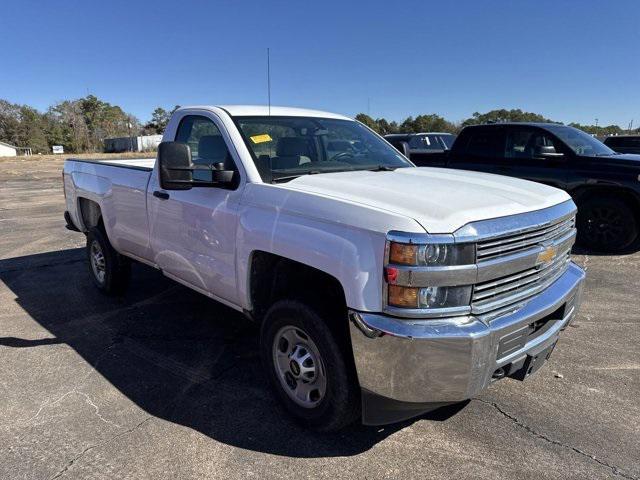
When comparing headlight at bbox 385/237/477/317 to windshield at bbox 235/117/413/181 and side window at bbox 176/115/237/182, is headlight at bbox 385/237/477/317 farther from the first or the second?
side window at bbox 176/115/237/182

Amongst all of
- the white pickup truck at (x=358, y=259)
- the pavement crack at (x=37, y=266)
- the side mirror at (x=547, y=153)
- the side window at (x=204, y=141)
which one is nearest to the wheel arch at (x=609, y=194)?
the side mirror at (x=547, y=153)

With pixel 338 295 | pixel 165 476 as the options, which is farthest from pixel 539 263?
pixel 165 476

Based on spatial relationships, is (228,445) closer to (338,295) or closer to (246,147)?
(338,295)

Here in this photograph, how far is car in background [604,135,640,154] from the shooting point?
1480cm

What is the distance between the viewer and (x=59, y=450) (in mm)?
2891

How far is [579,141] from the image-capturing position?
25.9ft

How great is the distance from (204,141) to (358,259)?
2.18 metres

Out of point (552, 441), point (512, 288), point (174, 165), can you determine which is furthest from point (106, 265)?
point (552, 441)

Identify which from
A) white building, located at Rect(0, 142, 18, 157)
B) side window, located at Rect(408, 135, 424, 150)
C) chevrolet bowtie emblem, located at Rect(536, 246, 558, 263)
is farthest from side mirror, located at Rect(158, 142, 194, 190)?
white building, located at Rect(0, 142, 18, 157)

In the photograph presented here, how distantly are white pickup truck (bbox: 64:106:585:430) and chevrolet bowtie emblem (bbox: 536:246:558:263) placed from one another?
15 mm

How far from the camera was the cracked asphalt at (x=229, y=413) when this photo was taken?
274 centimetres

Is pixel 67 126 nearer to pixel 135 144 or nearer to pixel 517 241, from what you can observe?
pixel 135 144

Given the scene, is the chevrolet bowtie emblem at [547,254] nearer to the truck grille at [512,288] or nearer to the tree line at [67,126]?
the truck grille at [512,288]

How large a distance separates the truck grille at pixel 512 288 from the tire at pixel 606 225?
5091 millimetres
